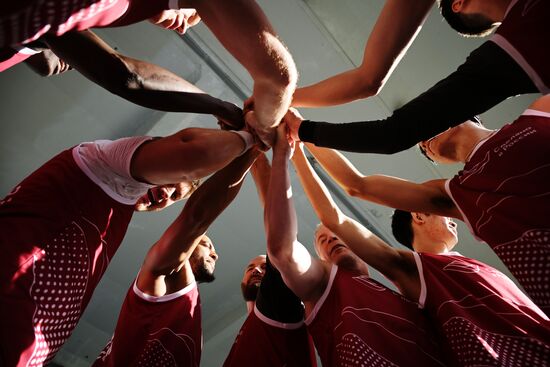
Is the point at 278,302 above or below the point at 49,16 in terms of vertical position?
below

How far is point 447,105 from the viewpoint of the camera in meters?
0.95

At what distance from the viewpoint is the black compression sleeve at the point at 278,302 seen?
132cm

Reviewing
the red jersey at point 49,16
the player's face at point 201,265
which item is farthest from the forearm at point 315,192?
the red jersey at point 49,16

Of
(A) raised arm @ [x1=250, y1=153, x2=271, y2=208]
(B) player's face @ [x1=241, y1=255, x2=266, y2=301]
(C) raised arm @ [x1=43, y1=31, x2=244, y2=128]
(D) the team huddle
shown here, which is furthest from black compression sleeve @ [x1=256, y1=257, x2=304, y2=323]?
(C) raised arm @ [x1=43, y1=31, x2=244, y2=128]

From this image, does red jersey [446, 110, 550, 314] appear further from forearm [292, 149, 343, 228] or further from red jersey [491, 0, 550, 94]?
forearm [292, 149, 343, 228]

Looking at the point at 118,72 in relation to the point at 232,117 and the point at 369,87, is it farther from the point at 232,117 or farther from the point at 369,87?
the point at 369,87

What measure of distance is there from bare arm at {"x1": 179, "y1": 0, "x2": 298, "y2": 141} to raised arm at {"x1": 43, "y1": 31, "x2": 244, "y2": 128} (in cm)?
21

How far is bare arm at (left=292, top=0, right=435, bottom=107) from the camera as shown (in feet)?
3.50

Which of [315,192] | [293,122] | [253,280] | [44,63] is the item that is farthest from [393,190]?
[44,63]

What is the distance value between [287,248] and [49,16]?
89 centimetres

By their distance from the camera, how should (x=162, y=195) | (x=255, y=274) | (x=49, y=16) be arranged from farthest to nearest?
(x=255, y=274), (x=162, y=195), (x=49, y=16)

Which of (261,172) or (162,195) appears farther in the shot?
(261,172)

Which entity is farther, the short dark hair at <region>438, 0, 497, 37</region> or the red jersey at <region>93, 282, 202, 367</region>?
the red jersey at <region>93, 282, 202, 367</region>

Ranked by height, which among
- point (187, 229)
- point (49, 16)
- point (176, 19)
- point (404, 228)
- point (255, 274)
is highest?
point (49, 16)
